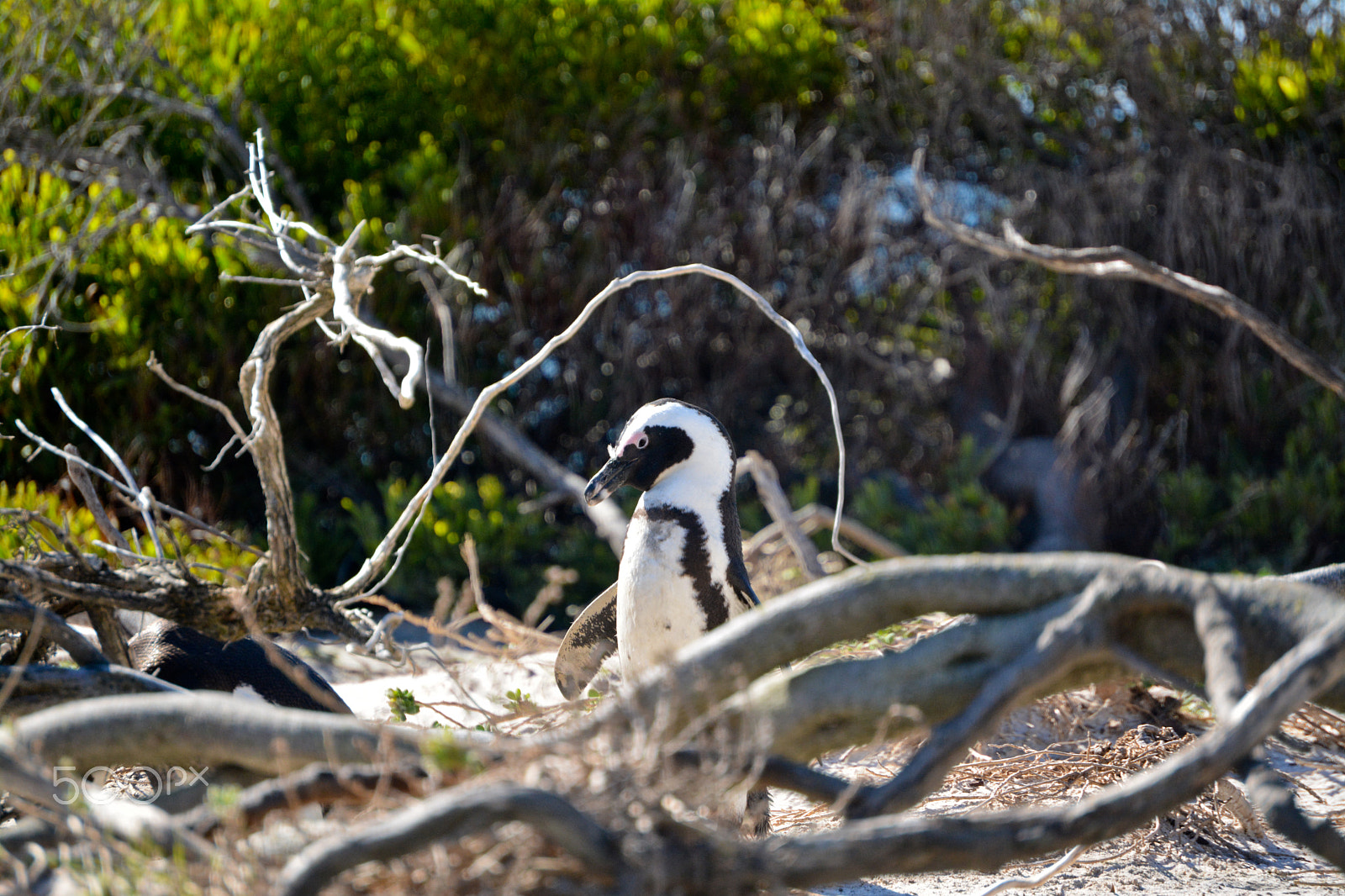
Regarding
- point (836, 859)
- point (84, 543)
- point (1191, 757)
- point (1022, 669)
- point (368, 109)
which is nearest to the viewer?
point (836, 859)

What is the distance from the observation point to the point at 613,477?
282 cm

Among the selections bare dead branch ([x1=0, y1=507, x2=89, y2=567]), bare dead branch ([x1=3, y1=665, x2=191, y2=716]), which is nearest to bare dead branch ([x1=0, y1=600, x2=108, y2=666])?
bare dead branch ([x1=3, y1=665, x2=191, y2=716])

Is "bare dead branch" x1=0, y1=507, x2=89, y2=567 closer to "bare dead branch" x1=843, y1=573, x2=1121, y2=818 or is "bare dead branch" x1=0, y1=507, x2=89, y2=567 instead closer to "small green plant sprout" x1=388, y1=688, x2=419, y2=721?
"small green plant sprout" x1=388, y1=688, x2=419, y2=721

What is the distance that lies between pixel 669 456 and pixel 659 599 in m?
0.39

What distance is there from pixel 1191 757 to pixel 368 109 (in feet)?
22.2

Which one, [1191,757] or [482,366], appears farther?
[482,366]

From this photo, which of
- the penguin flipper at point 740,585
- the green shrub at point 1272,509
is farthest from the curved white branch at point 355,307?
the green shrub at point 1272,509

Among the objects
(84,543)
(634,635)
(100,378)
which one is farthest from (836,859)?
(100,378)

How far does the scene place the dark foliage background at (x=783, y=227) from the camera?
644cm

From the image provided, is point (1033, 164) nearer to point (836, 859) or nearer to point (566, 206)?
point (566, 206)

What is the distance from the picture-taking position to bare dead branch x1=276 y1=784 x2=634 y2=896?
1207 mm

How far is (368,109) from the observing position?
7145 mm

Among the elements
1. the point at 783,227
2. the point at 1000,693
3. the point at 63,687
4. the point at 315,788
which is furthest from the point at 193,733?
the point at 783,227

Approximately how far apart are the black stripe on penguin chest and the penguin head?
0.30ft
